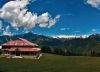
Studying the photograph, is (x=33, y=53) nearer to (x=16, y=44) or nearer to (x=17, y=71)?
(x=16, y=44)

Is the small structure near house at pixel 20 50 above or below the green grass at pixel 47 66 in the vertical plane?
above

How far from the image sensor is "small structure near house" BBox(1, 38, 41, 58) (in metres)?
132

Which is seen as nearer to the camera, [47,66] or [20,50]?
[47,66]

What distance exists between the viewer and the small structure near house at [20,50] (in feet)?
434

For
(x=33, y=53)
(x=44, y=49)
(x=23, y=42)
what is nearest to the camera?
(x=33, y=53)

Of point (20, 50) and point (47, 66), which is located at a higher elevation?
point (20, 50)

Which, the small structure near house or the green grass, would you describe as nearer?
the green grass

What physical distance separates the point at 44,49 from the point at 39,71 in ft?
356

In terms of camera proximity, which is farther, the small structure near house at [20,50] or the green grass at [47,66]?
the small structure near house at [20,50]

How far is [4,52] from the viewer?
138m

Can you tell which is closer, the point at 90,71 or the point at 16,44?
the point at 90,71

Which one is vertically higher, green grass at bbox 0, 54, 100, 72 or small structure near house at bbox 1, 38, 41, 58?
small structure near house at bbox 1, 38, 41, 58

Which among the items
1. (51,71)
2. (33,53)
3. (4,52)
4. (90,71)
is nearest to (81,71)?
(90,71)

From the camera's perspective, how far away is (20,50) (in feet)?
440
